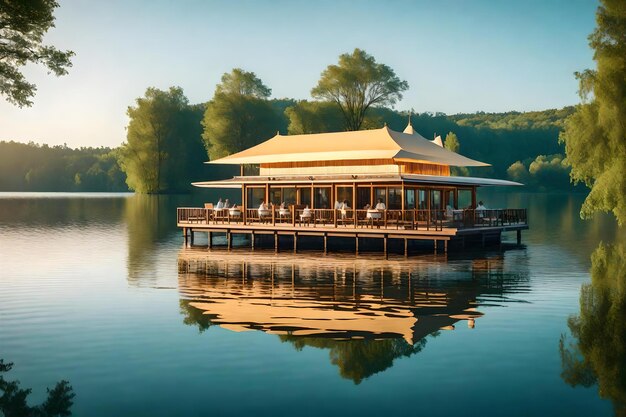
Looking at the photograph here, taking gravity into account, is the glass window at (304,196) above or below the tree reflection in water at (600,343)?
above

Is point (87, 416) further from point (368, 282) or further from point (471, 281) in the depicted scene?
point (471, 281)

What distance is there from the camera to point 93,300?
22.3 metres

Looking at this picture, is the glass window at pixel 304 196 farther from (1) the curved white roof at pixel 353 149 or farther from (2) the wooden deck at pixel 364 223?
(2) the wooden deck at pixel 364 223

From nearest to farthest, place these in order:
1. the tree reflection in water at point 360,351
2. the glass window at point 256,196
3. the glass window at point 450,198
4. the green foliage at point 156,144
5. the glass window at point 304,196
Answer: the tree reflection in water at point 360,351, the glass window at point 304,196, the glass window at point 450,198, the glass window at point 256,196, the green foliage at point 156,144

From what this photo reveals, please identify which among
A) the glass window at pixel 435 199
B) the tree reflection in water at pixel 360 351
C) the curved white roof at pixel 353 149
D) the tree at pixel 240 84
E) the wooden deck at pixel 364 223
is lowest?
the tree reflection in water at pixel 360 351

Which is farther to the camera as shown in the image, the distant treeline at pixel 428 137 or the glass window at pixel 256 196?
the distant treeline at pixel 428 137

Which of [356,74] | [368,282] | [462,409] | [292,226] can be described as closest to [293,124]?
[356,74]

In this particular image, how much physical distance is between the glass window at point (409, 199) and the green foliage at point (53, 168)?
454 feet

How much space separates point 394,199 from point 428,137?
387 feet

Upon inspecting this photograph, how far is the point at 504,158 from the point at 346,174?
5116 inches

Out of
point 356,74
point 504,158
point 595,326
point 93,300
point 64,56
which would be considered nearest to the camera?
point 595,326

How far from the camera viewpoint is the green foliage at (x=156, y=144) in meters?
101

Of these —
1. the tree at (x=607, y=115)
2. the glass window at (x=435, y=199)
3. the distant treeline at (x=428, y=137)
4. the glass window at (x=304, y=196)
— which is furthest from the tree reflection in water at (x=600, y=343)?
the distant treeline at (x=428, y=137)

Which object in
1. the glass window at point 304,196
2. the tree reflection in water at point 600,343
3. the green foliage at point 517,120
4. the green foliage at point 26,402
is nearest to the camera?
the green foliage at point 26,402
